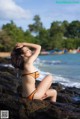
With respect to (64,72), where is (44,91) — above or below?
above

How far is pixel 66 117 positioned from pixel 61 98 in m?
2.05

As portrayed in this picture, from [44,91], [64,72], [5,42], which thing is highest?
[44,91]

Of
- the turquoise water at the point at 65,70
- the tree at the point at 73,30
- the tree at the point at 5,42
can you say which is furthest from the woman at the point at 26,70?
the tree at the point at 73,30

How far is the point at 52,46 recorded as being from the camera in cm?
9706

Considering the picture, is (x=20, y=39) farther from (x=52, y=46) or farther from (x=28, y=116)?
(x=28, y=116)

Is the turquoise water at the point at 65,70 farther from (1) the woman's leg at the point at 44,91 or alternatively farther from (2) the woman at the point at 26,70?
(2) the woman at the point at 26,70

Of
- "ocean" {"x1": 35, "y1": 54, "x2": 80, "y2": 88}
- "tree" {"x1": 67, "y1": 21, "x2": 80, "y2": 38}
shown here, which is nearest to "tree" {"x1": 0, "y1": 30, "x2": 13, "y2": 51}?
"ocean" {"x1": 35, "y1": 54, "x2": 80, "y2": 88}

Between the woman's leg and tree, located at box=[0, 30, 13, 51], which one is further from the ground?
the woman's leg

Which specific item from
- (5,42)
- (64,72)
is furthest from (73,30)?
(64,72)

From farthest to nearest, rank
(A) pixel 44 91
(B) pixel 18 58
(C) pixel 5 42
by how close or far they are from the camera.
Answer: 1. (C) pixel 5 42
2. (A) pixel 44 91
3. (B) pixel 18 58

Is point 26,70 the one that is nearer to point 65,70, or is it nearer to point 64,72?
point 64,72

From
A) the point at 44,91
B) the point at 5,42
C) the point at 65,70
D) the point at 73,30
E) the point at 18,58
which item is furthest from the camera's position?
the point at 73,30

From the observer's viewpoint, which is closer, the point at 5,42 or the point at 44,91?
the point at 44,91

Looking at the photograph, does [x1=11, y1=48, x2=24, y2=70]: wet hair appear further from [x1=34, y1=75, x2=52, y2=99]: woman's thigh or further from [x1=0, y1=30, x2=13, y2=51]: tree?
[x1=0, y1=30, x2=13, y2=51]: tree
